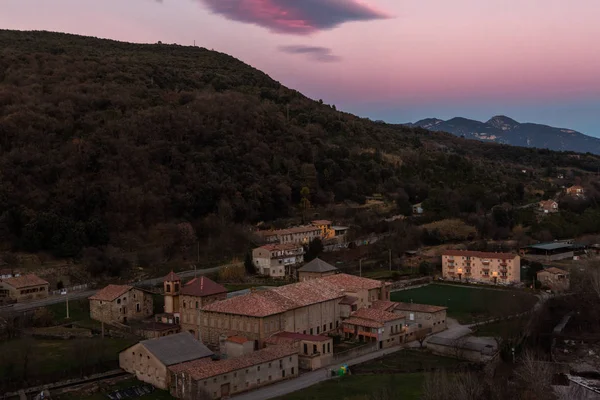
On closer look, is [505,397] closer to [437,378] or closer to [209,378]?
[437,378]

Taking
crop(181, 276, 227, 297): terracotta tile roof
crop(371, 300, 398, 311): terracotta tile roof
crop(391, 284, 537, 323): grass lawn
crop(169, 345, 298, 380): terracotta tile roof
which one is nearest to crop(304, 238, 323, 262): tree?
crop(391, 284, 537, 323): grass lawn

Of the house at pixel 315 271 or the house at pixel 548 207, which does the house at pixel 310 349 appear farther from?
the house at pixel 548 207

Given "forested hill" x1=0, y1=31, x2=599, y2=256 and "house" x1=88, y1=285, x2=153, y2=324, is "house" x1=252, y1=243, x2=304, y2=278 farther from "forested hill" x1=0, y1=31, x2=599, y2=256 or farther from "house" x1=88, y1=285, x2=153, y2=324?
"house" x1=88, y1=285, x2=153, y2=324

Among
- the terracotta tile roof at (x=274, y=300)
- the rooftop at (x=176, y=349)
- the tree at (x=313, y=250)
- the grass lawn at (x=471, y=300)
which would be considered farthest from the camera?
the tree at (x=313, y=250)

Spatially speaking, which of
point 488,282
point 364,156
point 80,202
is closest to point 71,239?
point 80,202

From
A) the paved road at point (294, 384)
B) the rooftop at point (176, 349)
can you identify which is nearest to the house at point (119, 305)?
the rooftop at point (176, 349)

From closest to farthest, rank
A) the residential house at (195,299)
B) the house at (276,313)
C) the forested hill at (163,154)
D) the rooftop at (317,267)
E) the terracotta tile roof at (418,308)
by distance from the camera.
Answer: the house at (276,313), the residential house at (195,299), the terracotta tile roof at (418,308), the rooftop at (317,267), the forested hill at (163,154)
